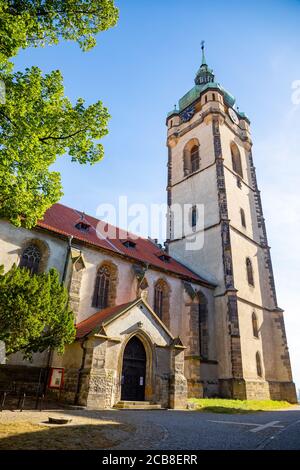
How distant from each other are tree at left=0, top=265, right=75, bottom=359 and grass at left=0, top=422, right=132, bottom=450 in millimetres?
3866

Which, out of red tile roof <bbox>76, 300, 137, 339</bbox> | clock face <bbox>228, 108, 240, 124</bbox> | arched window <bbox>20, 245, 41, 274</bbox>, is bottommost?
red tile roof <bbox>76, 300, 137, 339</bbox>

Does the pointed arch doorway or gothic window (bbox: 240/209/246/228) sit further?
gothic window (bbox: 240/209/246/228)

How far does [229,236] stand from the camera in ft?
76.5

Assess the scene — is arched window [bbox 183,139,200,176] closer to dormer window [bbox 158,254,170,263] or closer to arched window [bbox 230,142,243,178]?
arched window [bbox 230,142,243,178]

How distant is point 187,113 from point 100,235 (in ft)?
66.7

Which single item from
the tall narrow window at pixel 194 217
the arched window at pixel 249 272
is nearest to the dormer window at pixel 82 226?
the tall narrow window at pixel 194 217

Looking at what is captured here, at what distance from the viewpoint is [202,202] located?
26.8 m

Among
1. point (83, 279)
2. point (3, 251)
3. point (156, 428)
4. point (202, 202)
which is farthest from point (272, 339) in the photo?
point (3, 251)

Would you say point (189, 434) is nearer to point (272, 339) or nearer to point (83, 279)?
point (83, 279)

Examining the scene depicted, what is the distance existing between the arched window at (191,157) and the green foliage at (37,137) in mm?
21188

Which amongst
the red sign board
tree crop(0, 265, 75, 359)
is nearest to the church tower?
the red sign board

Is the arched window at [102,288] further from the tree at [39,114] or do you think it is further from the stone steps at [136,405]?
the tree at [39,114]

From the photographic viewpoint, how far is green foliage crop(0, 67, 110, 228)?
25.7 ft

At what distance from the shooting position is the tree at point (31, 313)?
9914 mm
